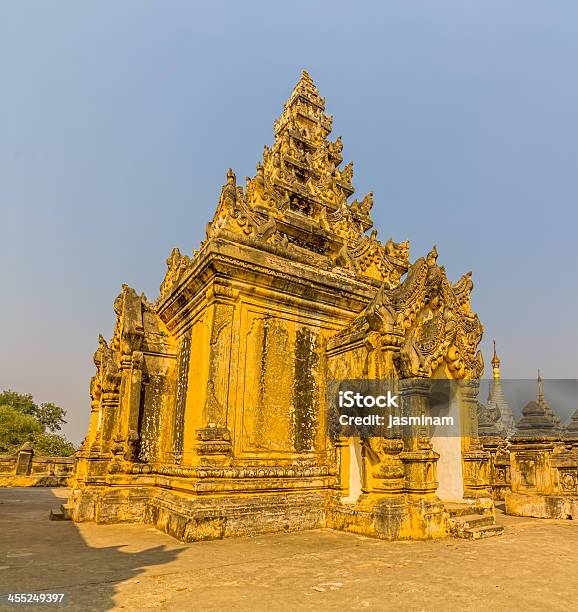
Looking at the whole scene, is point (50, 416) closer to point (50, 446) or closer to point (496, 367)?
point (50, 446)

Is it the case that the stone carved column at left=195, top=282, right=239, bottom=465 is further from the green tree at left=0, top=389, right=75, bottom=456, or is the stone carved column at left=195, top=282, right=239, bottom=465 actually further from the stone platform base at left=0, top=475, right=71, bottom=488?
the green tree at left=0, top=389, right=75, bottom=456

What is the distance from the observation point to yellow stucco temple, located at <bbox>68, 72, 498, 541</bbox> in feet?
28.1

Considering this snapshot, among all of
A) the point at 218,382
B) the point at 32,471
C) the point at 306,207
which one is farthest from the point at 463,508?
the point at 32,471

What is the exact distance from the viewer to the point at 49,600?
Result: 469cm

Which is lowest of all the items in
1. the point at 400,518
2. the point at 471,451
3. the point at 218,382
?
the point at 400,518

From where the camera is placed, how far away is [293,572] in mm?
5852

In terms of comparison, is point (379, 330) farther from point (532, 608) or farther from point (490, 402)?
point (490, 402)

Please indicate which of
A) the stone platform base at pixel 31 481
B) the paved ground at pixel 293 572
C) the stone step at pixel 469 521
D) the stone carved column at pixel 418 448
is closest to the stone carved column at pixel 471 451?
the stone step at pixel 469 521

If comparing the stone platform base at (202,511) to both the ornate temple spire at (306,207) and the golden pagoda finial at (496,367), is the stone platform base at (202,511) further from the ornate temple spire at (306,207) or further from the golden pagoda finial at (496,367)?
the golden pagoda finial at (496,367)

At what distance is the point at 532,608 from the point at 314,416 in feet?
20.0

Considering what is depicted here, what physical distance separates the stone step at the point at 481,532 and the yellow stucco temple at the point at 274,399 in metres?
0.03

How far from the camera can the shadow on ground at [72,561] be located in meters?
4.97

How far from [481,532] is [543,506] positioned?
15.8ft

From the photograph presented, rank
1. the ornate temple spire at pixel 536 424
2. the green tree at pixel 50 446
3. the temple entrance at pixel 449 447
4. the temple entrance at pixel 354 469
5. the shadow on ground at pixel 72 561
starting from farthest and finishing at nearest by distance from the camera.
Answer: the green tree at pixel 50 446 < the ornate temple spire at pixel 536 424 < the temple entrance at pixel 449 447 < the temple entrance at pixel 354 469 < the shadow on ground at pixel 72 561
